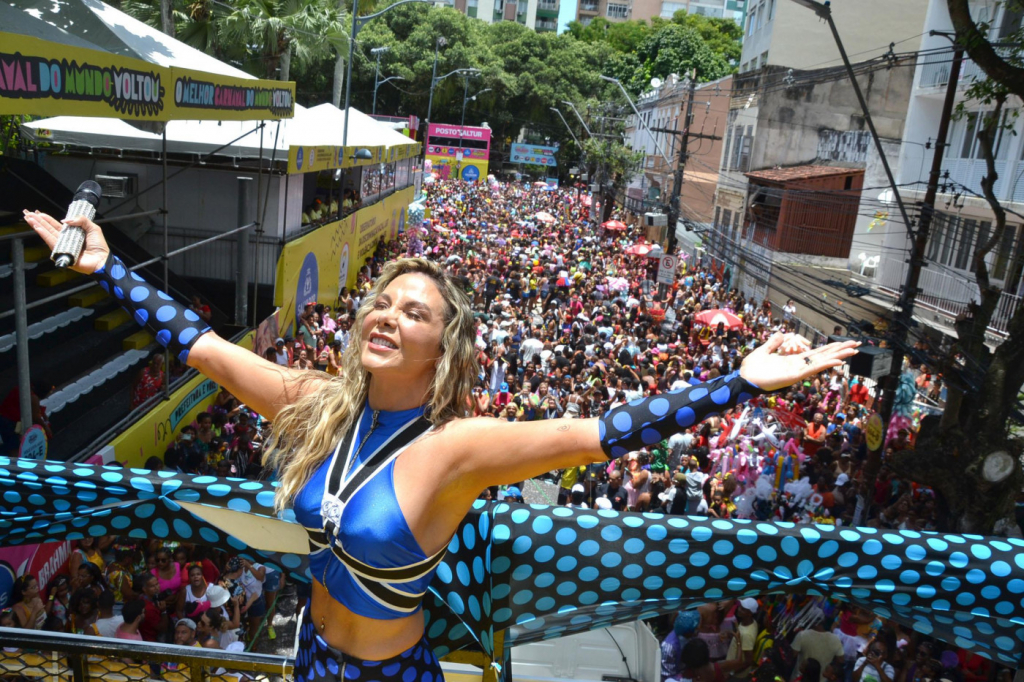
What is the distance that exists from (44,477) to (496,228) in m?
32.8

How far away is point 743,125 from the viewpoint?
34.1 metres

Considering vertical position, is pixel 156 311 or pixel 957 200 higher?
pixel 957 200

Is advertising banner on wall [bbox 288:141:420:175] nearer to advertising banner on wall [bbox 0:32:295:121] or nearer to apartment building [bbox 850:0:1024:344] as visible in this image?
advertising banner on wall [bbox 0:32:295:121]

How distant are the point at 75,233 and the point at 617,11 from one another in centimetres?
9973

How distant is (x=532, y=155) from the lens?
222ft

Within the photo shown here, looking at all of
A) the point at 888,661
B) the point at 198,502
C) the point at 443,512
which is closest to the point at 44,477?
the point at 198,502

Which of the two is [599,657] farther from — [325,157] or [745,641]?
[325,157]

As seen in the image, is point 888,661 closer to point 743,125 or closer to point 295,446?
point 295,446

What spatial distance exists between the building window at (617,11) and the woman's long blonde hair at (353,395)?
323 ft

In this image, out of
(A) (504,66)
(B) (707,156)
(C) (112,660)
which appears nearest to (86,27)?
(C) (112,660)

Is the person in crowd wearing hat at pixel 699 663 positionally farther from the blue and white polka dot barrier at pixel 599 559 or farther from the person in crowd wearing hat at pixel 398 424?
the person in crowd wearing hat at pixel 398 424

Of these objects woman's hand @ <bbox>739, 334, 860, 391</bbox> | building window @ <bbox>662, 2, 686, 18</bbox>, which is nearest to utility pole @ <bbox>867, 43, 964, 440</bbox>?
woman's hand @ <bbox>739, 334, 860, 391</bbox>

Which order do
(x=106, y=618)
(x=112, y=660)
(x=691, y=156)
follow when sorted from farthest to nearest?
(x=691, y=156), (x=106, y=618), (x=112, y=660)

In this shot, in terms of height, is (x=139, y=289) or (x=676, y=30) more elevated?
(x=676, y=30)
